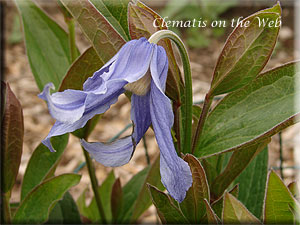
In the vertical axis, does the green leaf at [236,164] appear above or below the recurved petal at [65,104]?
below

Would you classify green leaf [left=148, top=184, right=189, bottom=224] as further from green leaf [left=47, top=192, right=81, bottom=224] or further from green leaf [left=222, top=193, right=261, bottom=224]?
green leaf [left=47, top=192, right=81, bottom=224]

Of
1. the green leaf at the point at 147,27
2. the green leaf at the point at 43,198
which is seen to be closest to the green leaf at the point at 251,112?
the green leaf at the point at 147,27

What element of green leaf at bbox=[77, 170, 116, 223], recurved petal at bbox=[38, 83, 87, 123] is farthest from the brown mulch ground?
recurved petal at bbox=[38, 83, 87, 123]

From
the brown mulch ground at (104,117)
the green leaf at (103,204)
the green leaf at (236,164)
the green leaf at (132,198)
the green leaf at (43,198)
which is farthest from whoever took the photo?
the brown mulch ground at (104,117)

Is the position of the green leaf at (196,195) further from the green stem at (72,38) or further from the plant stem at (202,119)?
the green stem at (72,38)

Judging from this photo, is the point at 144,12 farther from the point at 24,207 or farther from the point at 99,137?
the point at 99,137

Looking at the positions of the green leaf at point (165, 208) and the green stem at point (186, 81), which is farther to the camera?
the green leaf at point (165, 208)

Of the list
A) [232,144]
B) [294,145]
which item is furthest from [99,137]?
[232,144]

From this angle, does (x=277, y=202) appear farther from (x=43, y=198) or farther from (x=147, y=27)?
(x=43, y=198)

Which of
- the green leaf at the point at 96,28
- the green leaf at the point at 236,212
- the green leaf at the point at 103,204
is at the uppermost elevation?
the green leaf at the point at 96,28
